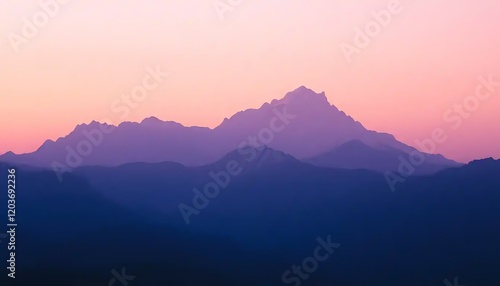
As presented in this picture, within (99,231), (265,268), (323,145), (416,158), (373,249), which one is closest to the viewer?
(99,231)

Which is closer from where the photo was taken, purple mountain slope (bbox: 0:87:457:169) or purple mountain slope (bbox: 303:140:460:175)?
purple mountain slope (bbox: 0:87:457:169)

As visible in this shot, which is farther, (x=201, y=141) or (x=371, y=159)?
(x=371, y=159)

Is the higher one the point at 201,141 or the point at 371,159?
the point at 201,141

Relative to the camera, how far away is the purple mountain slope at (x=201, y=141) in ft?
84.1

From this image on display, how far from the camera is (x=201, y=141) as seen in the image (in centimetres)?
3022

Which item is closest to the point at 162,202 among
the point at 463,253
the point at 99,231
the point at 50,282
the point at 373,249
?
the point at 99,231

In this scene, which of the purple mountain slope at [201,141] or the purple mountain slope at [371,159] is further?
the purple mountain slope at [371,159]

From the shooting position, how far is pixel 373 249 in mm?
27781

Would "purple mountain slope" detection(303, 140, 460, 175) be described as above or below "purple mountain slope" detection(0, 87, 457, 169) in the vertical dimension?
below

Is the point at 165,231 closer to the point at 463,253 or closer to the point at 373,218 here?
the point at 373,218

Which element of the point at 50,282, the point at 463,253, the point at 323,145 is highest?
the point at 323,145

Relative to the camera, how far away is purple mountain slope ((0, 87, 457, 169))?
25.6 metres

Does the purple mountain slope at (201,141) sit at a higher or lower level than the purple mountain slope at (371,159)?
higher

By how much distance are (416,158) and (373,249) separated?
820 centimetres
